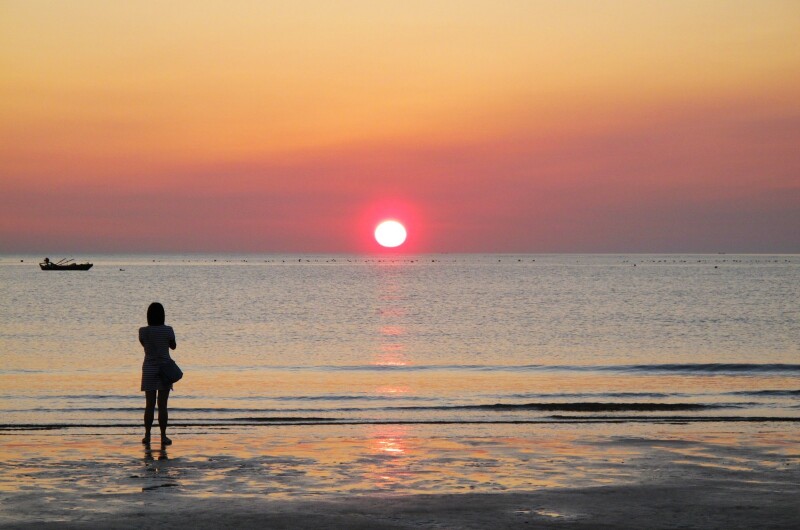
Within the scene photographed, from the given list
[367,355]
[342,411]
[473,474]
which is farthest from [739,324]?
[473,474]

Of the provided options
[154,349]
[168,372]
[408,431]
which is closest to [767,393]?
[408,431]

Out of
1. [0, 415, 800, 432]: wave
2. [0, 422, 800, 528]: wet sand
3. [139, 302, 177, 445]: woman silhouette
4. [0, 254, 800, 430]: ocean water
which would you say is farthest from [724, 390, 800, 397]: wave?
[139, 302, 177, 445]: woman silhouette

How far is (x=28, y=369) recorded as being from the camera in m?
35.9

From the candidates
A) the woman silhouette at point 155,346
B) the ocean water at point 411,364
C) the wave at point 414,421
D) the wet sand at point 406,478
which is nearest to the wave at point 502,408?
the ocean water at point 411,364

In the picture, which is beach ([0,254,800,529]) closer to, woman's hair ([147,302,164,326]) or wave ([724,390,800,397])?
wave ([724,390,800,397])

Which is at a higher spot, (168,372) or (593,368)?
(168,372)

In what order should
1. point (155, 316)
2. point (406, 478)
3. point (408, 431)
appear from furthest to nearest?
point (408, 431) < point (155, 316) < point (406, 478)

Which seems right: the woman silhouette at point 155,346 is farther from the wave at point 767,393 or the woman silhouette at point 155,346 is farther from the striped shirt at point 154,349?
the wave at point 767,393

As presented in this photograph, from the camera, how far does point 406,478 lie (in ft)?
42.1

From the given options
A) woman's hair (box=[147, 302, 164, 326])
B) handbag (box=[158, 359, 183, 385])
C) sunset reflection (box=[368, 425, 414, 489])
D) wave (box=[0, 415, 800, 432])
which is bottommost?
wave (box=[0, 415, 800, 432])

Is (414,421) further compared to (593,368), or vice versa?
(593,368)

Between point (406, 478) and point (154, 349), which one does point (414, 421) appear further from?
point (406, 478)

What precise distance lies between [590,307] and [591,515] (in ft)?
259

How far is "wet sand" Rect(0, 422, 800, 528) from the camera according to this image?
10344 mm
